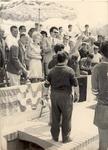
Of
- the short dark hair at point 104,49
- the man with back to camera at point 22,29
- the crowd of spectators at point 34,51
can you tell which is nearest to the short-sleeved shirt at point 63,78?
the crowd of spectators at point 34,51

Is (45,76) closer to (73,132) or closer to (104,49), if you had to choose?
(73,132)

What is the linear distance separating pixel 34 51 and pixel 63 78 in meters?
1.75

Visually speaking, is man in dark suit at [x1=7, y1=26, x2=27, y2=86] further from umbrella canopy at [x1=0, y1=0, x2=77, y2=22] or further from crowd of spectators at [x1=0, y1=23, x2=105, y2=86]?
umbrella canopy at [x1=0, y1=0, x2=77, y2=22]

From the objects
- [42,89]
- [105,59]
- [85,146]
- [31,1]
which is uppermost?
[31,1]

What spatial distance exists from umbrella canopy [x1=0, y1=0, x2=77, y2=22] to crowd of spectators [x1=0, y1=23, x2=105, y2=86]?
0.56ft

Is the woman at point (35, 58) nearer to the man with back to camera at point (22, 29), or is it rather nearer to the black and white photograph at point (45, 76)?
the black and white photograph at point (45, 76)

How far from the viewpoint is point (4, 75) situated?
5570mm

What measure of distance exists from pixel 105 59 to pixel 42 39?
254 centimetres

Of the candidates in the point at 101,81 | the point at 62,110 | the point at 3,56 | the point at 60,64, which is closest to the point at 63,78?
the point at 60,64

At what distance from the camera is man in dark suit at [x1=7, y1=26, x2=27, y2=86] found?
5.67 metres

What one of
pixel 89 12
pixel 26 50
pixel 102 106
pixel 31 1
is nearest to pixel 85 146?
pixel 102 106

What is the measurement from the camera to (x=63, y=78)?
14.6ft

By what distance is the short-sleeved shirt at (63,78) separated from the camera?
446 centimetres

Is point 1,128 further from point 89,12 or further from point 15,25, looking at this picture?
point 89,12
